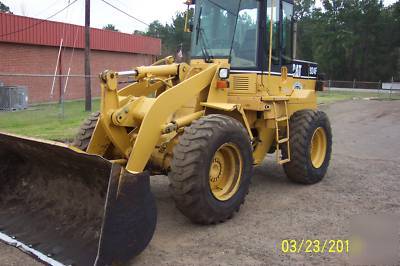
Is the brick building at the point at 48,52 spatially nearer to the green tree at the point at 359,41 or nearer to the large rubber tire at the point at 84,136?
the large rubber tire at the point at 84,136

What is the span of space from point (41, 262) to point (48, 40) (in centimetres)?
2214

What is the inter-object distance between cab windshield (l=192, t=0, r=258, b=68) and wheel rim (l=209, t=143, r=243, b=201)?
152 cm

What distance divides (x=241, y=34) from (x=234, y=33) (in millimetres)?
100

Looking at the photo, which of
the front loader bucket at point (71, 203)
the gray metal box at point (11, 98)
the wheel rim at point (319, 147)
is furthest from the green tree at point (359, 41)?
A: the front loader bucket at point (71, 203)

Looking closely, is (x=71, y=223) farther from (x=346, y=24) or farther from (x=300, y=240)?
(x=346, y=24)

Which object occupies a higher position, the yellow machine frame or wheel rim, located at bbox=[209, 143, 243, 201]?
the yellow machine frame

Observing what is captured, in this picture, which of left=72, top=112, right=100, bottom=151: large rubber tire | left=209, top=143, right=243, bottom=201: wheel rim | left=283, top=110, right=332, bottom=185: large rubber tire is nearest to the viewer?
left=209, top=143, right=243, bottom=201: wheel rim

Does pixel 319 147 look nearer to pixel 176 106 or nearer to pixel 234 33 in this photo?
pixel 234 33

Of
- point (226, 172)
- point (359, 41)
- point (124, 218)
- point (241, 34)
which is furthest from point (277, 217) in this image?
point (359, 41)

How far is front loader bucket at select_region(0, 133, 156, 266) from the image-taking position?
3984mm

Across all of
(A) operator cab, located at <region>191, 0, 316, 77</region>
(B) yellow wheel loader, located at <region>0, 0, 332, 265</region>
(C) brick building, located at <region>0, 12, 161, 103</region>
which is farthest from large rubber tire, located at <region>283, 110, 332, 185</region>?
(C) brick building, located at <region>0, 12, 161, 103</region>

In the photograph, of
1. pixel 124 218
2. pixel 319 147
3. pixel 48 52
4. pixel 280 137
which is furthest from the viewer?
pixel 48 52

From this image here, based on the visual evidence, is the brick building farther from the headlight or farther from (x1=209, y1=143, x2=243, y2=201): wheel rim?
(x1=209, y1=143, x2=243, y2=201): wheel rim

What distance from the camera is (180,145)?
5.00m
